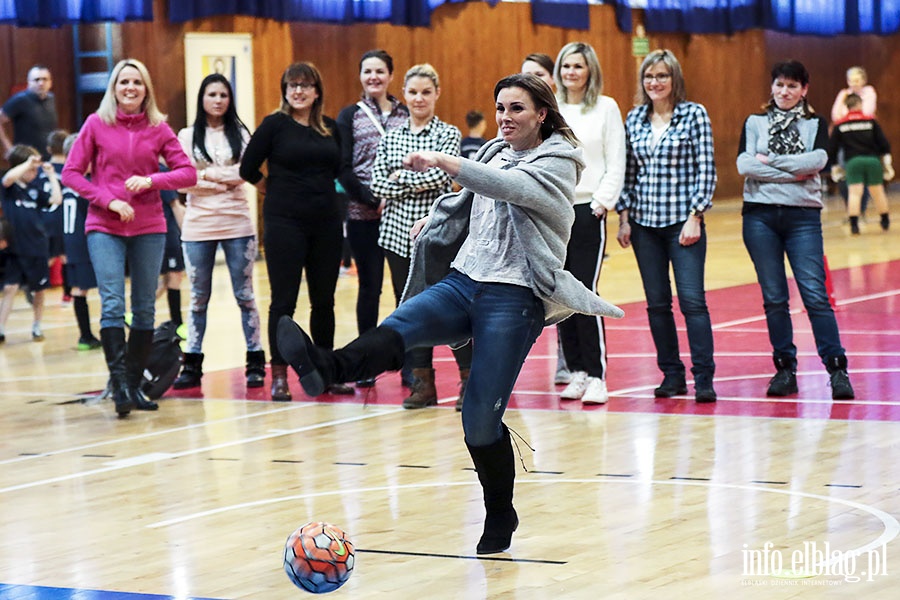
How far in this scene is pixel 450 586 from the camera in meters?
4.78

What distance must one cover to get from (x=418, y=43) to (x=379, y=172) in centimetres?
1358

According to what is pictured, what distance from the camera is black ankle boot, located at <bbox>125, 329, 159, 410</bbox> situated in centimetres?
842

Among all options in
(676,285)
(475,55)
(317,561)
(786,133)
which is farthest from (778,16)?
(317,561)

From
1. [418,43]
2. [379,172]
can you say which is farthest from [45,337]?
[418,43]

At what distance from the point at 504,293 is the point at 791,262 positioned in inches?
144

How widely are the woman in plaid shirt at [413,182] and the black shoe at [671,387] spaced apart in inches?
44.8

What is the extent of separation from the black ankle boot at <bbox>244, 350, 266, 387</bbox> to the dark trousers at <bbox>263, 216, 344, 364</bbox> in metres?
0.42

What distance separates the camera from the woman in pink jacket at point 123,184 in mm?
8062

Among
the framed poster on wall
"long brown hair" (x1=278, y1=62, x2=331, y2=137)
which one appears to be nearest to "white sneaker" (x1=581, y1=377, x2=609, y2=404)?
"long brown hair" (x1=278, y1=62, x2=331, y2=137)

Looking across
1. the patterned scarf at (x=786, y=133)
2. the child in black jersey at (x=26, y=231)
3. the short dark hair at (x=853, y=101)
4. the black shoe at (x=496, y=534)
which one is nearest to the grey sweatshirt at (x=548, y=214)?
the black shoe at (x=496, y=534)

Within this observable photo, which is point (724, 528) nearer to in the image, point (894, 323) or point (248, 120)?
point (894, 323)

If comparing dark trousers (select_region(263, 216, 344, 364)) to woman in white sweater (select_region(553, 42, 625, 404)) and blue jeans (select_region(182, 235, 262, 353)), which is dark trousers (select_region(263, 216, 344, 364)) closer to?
blue jeans (select_region(182, 235, 262, 353))

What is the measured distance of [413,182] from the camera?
8.36 metres

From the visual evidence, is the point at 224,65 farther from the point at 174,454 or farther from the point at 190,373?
the point at 174,454
